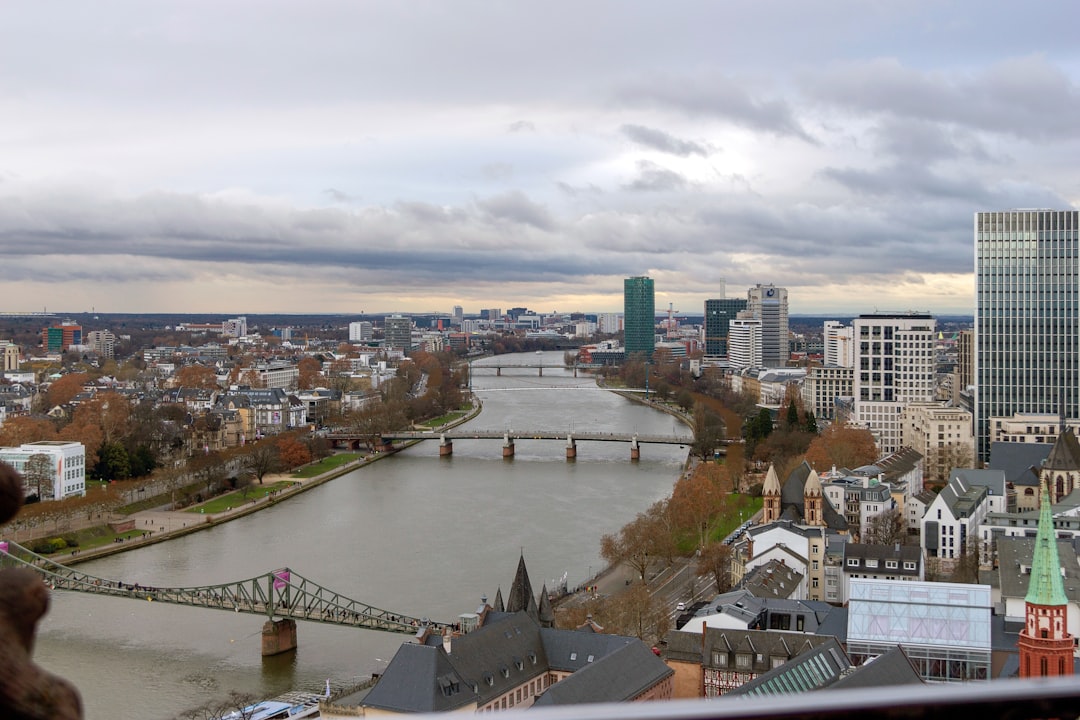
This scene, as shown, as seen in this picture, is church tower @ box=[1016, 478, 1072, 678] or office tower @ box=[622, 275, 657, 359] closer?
church tower @ box=[1016, 478, 1072, 678]

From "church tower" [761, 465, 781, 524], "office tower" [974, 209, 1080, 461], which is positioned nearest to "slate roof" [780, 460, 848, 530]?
"church tower" [761, 465, 781, 524]

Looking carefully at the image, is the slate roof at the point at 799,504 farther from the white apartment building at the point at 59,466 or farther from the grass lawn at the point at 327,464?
the white apartment building at the point at 59,466

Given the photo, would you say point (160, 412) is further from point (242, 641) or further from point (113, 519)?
point (242, 641)

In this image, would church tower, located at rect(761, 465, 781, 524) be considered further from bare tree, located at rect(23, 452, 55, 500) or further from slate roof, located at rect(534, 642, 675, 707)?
bare tree, located at rect(23, 452, 55, 500)

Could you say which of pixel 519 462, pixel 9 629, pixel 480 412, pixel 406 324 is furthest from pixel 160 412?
pixel 406 324

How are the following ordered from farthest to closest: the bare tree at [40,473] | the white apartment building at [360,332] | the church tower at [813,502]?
the white apartment building at [360,332]
the bare tree at [40,473]
the church tower at [813,502]

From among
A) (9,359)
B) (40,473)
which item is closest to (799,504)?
(40,473)

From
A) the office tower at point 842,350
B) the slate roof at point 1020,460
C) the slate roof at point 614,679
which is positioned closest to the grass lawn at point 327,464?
the slate roof at point 1020,460
